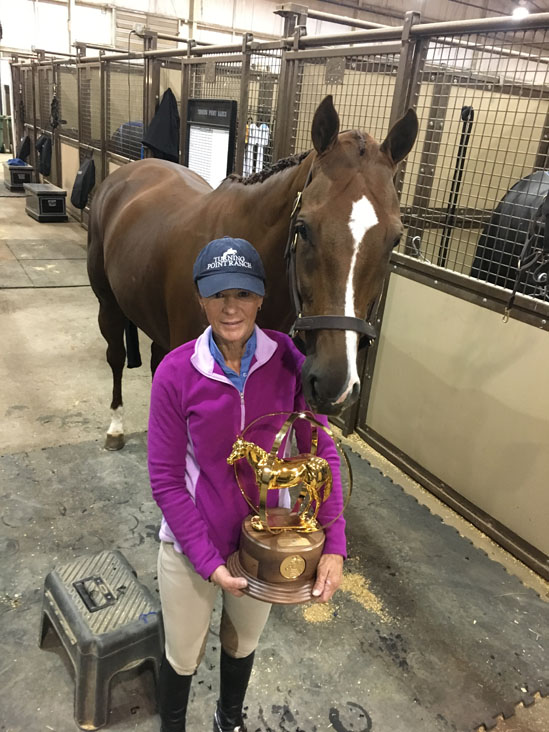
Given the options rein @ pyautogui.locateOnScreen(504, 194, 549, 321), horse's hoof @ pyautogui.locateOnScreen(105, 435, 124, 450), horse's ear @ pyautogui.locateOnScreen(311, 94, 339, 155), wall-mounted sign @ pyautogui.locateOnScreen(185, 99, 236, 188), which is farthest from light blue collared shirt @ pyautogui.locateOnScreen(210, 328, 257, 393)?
wall-mounted sign @ pyautogui.locateOnScreen(185, 99, 236, 188)

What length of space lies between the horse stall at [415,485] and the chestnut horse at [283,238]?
0.19 meters

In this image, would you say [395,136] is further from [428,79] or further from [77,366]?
[77,366]

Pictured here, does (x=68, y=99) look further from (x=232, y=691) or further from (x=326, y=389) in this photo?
(x=232, y=691)

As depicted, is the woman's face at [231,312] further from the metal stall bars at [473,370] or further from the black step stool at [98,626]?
the metal stall bars at [473,370]

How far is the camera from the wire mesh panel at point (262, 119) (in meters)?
3.59

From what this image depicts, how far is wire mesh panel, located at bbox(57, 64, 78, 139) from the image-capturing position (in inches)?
321

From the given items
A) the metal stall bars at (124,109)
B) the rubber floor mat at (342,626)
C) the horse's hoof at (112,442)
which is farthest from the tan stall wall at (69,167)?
the rubber floor mat at (342,626)

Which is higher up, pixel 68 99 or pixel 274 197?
pixel 68 99

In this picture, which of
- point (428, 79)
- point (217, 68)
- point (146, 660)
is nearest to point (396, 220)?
point (146, 660)

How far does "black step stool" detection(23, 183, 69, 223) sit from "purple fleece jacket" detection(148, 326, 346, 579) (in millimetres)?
8045

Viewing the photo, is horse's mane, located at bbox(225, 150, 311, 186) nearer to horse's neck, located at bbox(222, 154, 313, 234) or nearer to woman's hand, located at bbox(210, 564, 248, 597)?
horse's neck, located at bbox(222, 154, 313, 234)

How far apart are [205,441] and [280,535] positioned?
0.24 metres

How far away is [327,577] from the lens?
1045mm

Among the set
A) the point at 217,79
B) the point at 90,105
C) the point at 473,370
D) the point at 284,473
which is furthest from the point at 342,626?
the point at 90,105
